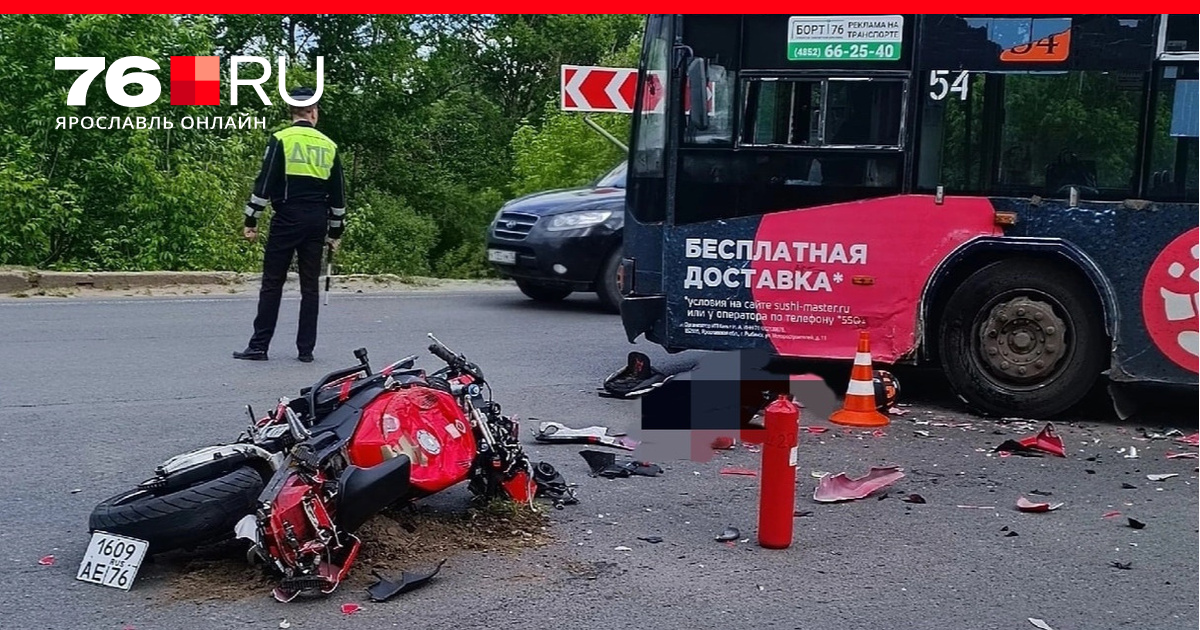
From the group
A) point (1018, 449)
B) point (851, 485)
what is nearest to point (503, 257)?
point (1018, 449)

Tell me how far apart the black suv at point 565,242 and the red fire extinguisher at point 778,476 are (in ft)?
26.7

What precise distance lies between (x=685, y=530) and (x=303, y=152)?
5127mm

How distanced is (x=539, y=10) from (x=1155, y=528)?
33279mm

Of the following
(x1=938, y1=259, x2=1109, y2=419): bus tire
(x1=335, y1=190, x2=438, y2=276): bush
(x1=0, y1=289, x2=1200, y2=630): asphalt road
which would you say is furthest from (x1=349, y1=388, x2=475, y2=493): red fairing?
(x1=335, y1=190, x2=438, y2=276): bush

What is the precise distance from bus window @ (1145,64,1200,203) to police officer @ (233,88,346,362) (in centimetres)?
547

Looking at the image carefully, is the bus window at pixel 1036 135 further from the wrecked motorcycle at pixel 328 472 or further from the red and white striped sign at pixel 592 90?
the red and white striped sign at pixel 592 90

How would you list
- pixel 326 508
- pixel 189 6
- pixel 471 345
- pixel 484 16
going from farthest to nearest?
pixel 484 16, pixel 189 6, pixel 471 345, pixel 326 508

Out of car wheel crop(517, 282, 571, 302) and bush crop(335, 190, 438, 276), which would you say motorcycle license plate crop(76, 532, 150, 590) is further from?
bush crop(335, 190, 438, 276)

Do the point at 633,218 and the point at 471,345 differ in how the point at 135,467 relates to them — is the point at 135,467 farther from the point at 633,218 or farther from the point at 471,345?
the point at 471,345

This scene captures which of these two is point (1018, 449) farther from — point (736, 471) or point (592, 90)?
point (592, 90)

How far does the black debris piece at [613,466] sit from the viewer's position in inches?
262

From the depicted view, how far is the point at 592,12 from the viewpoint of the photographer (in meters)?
36.2

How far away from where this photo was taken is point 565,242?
1366 centimetres

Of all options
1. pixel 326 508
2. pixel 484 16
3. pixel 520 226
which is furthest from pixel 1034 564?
pixel 484 16
